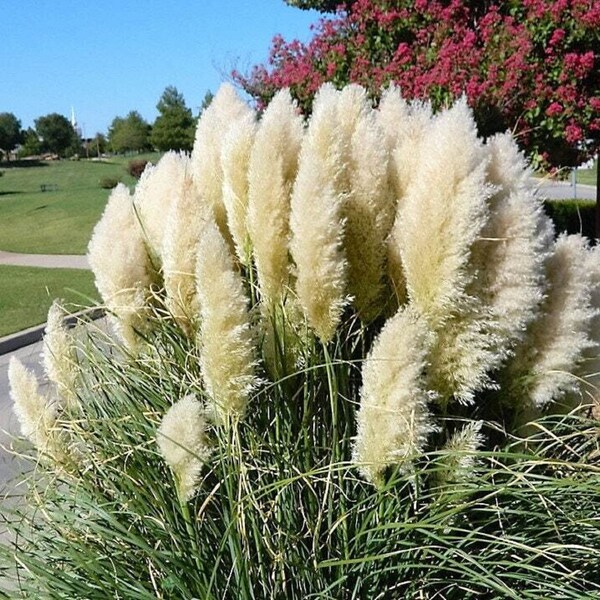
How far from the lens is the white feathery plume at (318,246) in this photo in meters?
1.60

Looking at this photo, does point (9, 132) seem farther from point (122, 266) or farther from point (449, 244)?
point (449, 244)

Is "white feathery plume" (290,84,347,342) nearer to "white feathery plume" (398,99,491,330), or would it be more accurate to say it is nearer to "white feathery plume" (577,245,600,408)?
"white feathery plume" (398,99,491,330)

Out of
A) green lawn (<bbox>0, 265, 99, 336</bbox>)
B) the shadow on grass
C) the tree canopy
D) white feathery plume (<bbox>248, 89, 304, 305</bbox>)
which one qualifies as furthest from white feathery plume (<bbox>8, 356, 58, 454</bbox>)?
the tree canopy

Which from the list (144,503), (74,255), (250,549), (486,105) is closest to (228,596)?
(250,549)

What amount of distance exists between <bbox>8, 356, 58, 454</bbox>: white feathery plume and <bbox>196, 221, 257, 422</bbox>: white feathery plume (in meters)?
0.56

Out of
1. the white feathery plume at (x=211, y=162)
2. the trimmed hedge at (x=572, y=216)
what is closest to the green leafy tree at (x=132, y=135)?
the trimmed hedge at (x=572, y=216)

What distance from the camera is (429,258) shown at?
160 centimetres

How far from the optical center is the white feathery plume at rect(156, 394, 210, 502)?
1.51 m

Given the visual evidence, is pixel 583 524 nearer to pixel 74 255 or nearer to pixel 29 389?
pixel 29 389

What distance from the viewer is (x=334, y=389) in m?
1.73

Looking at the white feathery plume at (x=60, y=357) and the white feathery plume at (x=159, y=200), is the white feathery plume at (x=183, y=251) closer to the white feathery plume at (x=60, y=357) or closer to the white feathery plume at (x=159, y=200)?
the white feathery plume at (x=159, y=200)

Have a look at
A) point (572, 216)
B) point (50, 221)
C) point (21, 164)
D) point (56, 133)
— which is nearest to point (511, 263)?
point (572, 216)

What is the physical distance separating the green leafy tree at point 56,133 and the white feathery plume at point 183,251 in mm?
85738

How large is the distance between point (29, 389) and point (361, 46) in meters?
8.19
